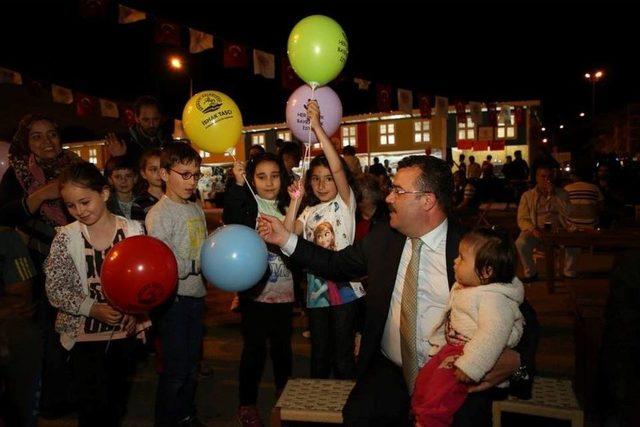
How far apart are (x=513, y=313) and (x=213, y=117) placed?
2.57 meters

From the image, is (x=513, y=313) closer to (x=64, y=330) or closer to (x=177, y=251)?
(x=177, y=251)

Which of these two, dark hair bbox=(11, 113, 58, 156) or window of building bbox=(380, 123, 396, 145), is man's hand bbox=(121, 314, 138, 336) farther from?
window of building bbox=(380, 123, 396, 145)

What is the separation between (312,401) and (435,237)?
3.98 ft

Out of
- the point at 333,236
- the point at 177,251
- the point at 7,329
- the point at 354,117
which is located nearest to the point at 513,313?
the point at 333,236

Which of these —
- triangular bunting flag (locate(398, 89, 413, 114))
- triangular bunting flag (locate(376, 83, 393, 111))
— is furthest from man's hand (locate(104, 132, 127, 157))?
triangular bunting flag (locate(398, 89, 413, 114))

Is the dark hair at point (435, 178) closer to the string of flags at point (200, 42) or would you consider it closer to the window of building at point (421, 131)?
the string of flags at point (200, 42)

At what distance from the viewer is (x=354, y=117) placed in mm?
27766

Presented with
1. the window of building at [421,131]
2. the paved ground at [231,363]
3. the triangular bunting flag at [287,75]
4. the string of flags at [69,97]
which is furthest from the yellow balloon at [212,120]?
the window of building at [421,131]

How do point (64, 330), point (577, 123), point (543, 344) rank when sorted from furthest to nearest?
point (577, 123) < point (543, 344) < point (64, 330)

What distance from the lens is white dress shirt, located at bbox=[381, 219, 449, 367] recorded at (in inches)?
101

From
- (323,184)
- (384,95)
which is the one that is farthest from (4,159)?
(384,95)

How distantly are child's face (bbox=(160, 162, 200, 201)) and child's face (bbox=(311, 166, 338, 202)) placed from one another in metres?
0.88

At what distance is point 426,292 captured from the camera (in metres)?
2.61

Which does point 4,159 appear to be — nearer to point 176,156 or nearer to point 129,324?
point 176,156
